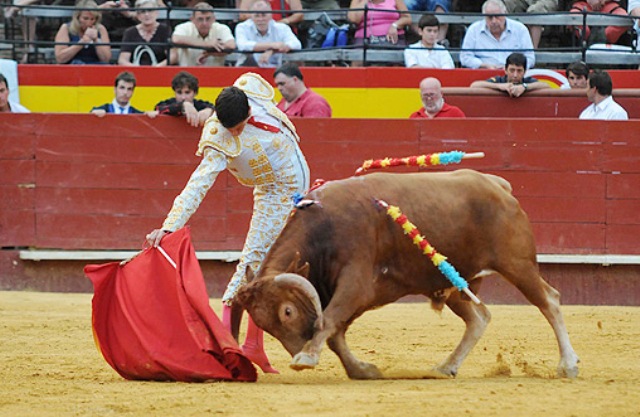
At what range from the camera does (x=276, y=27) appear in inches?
410

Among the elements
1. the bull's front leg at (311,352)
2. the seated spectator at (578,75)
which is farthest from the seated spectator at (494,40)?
the bull's front leg at (311,352)

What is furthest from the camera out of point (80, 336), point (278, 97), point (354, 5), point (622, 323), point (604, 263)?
point (354, 5)

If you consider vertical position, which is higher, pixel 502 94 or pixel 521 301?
pixel 502 94

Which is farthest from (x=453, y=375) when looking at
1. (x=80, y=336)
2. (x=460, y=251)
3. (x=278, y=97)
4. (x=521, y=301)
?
(x=278, y=97)

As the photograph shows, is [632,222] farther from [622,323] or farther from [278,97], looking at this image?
[278,97]

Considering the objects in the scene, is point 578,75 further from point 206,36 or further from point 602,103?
point 206,36

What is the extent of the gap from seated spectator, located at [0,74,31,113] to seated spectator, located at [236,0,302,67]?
5.91 feet

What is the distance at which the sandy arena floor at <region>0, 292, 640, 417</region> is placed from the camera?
4.75m

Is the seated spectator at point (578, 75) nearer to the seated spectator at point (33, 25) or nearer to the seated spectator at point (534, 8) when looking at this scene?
the seated spectator at point (534, 8)

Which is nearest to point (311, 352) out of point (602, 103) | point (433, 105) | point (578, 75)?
point (433, 105)

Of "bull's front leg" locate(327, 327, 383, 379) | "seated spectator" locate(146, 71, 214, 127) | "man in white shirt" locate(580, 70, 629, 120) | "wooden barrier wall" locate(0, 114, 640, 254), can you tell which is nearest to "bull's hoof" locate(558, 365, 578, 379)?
"bull's front leg" locate(327, 327, 383, 379)

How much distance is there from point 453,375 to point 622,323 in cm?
260

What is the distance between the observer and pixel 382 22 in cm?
1062

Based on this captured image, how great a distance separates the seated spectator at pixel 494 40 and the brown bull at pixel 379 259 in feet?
13.9
